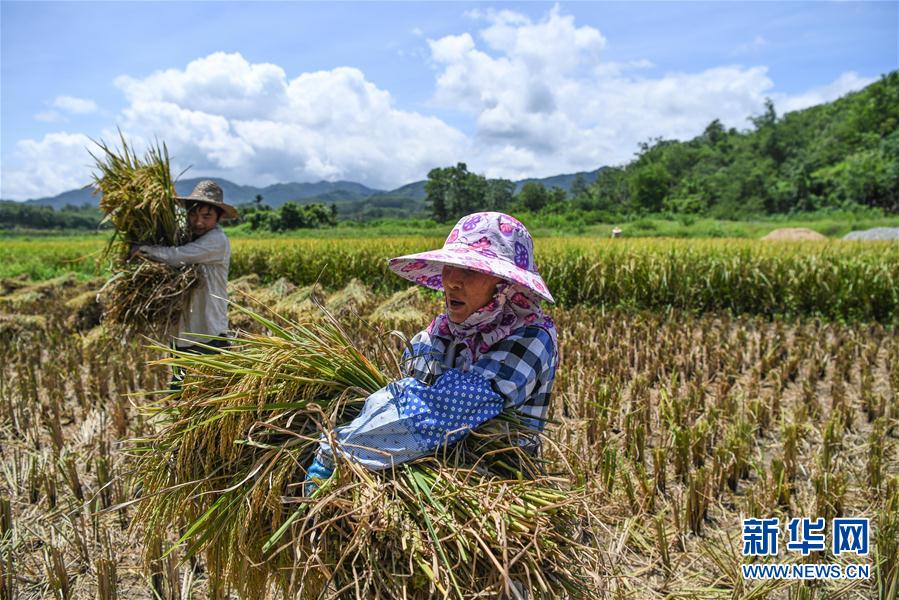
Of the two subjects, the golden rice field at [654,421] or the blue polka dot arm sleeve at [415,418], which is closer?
the blue polka dot arm sleeve at [415,418]

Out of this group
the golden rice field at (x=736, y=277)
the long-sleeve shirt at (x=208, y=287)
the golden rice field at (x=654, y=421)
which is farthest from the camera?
the golden rice field at (x=736, y=277)

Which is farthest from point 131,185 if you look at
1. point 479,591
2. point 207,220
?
point 479,591

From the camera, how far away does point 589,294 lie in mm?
9031

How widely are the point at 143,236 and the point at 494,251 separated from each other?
2.78 metres

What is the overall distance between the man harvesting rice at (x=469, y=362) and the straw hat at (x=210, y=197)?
2172mm

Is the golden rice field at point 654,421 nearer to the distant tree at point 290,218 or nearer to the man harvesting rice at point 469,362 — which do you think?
the man harvesting rice at point 469,362

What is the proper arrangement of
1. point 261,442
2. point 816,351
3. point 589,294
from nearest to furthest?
point 261,442 → point 816,351 → point 589,294

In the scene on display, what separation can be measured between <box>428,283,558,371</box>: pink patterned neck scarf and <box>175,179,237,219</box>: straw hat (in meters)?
2.45

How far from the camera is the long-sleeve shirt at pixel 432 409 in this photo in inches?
49.1

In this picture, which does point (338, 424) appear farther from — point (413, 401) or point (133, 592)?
point (133, 592)

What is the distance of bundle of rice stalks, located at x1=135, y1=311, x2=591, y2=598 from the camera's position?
4.00 feet

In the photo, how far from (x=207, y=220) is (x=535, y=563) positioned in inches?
120

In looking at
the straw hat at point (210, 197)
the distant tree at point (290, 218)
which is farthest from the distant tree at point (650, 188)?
the straw hat at point (210, 197)

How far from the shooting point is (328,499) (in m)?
1.22
